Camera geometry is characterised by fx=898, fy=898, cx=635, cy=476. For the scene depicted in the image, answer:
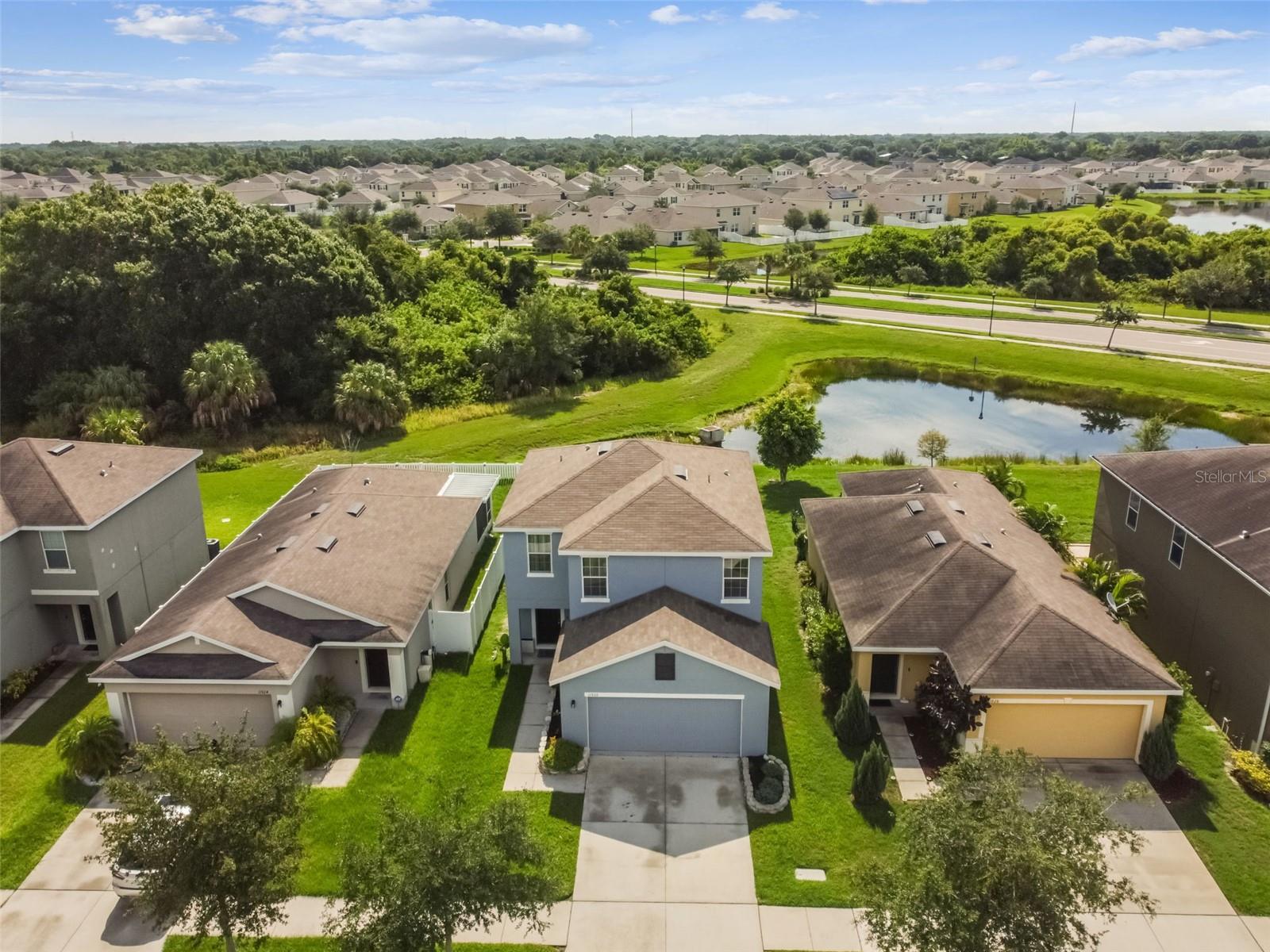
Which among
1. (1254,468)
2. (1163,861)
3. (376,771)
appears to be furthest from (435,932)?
(1254,468)

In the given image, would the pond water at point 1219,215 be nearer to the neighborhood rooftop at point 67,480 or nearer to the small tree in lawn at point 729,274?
the small tree in lawn at point 729,274

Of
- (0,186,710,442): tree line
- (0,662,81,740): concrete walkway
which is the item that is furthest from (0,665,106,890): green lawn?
(0,186,710,442): tree line

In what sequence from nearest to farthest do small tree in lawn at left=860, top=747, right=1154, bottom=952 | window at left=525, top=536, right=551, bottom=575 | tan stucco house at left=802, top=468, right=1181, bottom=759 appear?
small tree in lawn at left=860, top=747, right=1154, bottom=952 → tan stucco house at left=802, top=468, right=1181, bottom=759 → window at left=525, top=536, right=551, bottom=575

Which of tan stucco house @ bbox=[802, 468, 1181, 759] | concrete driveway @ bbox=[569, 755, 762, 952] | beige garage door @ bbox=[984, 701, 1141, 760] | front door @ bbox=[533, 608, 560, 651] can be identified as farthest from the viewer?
front door @ bbox=[533, 608, 560, 651]

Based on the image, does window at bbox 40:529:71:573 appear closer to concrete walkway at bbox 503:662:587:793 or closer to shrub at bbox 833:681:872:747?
concrete walkway at bbox 503:662:587:793

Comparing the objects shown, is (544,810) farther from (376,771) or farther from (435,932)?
(435,932)

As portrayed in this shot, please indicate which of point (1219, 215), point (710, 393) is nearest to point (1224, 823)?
point (710, 393)
